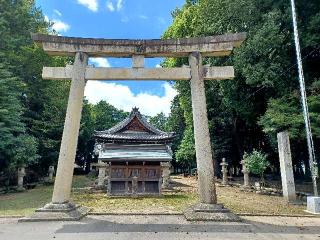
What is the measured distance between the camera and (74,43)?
1062 centimetres

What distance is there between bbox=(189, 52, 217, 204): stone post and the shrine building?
10.7m

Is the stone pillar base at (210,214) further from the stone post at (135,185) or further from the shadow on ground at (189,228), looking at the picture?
the stone post at (135,185)

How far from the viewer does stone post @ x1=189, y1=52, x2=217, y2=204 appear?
9.68m

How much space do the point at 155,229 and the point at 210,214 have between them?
198 centimetres

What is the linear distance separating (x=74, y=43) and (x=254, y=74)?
10494 millimetres

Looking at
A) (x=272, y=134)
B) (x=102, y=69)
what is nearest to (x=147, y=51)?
(x=102, y=69)

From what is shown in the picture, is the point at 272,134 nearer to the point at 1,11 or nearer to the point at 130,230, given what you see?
the point at 130,230

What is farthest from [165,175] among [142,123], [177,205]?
[177,205]

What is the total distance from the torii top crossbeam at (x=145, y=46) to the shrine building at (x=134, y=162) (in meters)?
11.0

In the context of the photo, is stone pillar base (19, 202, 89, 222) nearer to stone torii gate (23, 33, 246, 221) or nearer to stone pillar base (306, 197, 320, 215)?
stone torii gate (23, 33, 246, 221)

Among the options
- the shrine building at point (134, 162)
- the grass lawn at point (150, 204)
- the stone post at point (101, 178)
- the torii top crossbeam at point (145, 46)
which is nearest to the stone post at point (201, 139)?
the torii top crossbeam at point (145, 46)

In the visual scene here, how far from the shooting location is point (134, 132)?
24.9m

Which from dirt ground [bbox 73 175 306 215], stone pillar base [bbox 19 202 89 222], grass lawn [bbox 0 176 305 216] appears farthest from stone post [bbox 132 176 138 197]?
stone pillar base [bbox 19 202 89 222]

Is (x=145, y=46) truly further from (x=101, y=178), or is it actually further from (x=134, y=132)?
(x=134, y=132)
